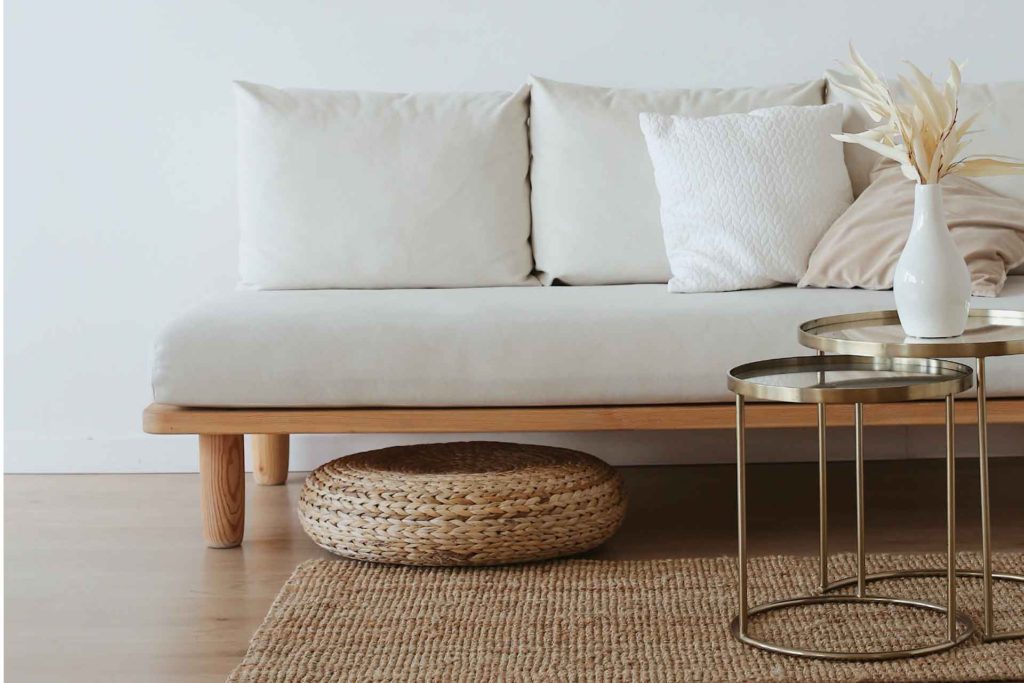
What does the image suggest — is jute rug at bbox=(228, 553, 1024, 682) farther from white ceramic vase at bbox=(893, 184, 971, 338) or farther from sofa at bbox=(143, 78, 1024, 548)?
white ceramic vase at bbox=(893, 184, 971, 338)

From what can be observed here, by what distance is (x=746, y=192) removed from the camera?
2.76 meters

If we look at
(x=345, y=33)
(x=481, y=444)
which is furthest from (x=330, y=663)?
(x=345, y=33)

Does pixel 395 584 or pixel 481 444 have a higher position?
pixel 481 444

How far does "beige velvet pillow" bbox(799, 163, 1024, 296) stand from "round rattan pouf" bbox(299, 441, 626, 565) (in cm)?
70

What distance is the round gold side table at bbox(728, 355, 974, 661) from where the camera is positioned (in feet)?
5.60

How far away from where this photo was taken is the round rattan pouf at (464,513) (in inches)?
89.7

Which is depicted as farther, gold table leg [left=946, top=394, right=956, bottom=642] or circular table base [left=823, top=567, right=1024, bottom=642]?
circular table base [left=823, top=567, right=1024, bottom=642]

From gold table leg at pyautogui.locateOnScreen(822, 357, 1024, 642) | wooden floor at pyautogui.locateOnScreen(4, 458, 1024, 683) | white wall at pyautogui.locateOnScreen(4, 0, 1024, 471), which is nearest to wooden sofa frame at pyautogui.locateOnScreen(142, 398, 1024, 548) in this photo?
wooden floor at pyautogui.locateOnScreen(4, 458, 1024, 683)

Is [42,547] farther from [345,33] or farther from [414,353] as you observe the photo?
[345,33]

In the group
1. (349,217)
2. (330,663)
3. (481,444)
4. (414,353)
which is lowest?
(330,663)

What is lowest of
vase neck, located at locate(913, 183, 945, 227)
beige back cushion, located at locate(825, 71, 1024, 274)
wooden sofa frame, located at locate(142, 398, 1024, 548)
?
wooden sofa frame, located at locate(142, 398, 1024, 548)

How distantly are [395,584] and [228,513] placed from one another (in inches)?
18.4

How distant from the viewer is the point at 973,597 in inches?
80.4

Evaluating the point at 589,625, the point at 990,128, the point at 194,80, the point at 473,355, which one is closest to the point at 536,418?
the point at 473,355
